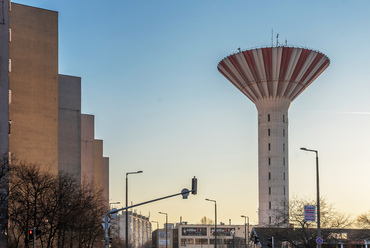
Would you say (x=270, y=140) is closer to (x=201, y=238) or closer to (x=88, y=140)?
(x=88, y=140)

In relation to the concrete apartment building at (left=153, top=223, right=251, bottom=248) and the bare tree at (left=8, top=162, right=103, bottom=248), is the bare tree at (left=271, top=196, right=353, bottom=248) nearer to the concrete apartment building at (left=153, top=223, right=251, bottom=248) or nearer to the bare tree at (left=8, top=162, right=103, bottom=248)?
the bare tree at (left=8, top=162, right=103, bottom=248)

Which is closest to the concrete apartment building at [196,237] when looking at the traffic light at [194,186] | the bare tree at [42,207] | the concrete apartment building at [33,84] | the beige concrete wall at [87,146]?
the beige concrete wall at [87,146]

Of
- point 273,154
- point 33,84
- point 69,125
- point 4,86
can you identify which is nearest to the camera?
point 4,86

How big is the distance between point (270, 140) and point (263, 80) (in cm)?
930

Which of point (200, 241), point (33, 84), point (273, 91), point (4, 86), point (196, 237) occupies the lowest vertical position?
point (200, 241)

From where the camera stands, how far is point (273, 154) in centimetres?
8781

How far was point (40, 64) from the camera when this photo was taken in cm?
5984

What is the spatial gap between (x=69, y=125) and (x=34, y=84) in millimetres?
15219

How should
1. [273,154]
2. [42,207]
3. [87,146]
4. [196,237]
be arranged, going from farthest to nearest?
[196,237] < [87,146] < [273,154] < [42,207]

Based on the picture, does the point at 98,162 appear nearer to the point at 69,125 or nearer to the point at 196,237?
the point at 69,125

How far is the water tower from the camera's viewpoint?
85688mm

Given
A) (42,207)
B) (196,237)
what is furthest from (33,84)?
(196,237)

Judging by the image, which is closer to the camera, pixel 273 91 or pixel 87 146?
pixel 273 91

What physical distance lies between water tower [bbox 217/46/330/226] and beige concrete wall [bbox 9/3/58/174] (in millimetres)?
34985
